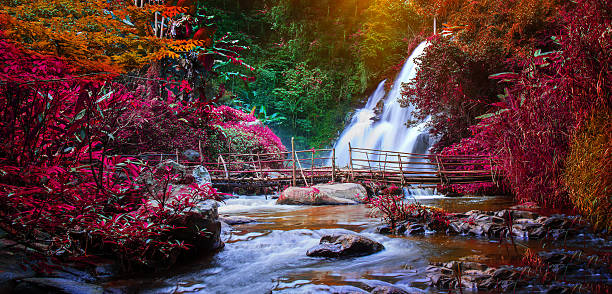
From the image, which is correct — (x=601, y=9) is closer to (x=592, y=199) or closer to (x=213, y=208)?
(x=592, y=199)

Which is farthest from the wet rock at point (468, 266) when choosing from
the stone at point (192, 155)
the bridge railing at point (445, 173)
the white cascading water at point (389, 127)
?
the white cascading water at point (389, 127)

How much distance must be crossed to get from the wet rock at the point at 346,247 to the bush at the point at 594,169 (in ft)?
7.09

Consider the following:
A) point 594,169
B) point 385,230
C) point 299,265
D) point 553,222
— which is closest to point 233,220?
point 299,265

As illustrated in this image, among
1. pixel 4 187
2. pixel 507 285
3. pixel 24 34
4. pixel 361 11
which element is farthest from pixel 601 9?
pixel 361 11

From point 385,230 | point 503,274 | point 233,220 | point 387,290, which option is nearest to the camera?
point 387,290

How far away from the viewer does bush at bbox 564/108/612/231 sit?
288 centimetres

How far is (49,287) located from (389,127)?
49.4 feet

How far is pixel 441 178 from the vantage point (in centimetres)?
896

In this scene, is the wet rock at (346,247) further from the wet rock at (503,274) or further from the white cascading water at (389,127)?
the white cascading water at (389,127)

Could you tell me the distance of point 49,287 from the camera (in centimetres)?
185

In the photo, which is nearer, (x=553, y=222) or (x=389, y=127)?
(x=553, y=222)

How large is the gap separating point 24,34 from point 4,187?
6.42 ft

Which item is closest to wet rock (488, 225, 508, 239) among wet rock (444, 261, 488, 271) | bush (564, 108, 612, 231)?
bush (564, 108, 612, 231)

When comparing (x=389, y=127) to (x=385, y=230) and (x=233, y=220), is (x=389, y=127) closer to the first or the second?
(x=385, y=230)
